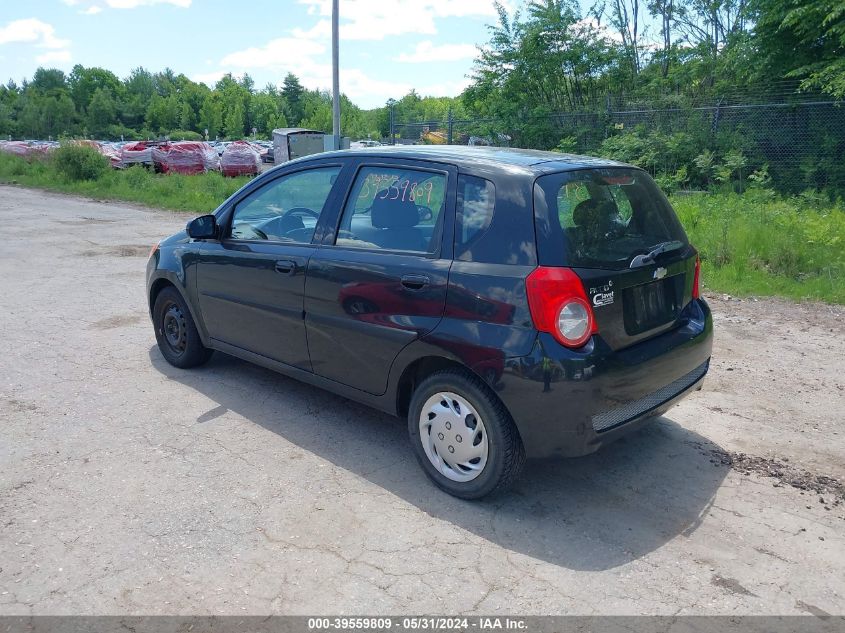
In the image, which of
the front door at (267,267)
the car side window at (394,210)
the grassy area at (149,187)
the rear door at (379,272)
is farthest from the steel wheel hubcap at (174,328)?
the grassy area at (149,187)

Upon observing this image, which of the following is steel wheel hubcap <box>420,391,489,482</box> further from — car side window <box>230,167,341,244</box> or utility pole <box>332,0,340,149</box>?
utility pole <box>332,0,340,149</box>

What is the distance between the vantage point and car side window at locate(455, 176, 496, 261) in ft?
11.9

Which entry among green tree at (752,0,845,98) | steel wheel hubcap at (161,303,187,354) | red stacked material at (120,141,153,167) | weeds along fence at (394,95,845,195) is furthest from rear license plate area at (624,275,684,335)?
red stacked material at (120,141,153,167)

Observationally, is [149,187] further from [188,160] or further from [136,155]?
[136,155]

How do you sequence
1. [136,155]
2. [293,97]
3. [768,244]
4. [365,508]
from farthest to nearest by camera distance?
[293,97]
[136,155]
[768,244]
[365,508]

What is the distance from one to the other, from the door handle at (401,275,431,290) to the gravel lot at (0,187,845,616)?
1.08m

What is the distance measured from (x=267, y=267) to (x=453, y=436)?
1.77 m

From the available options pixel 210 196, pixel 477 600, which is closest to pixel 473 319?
pixel 477 600

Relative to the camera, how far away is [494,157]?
12.8ft

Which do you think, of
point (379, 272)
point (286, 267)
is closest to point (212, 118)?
point (286, 267)

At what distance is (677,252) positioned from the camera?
13.2 feet

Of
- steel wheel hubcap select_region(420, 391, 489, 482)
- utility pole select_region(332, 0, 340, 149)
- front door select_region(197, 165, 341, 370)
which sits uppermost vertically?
utility pole select_region(332, 0, 340, 149)

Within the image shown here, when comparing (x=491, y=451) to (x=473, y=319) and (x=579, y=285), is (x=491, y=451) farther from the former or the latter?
(x=579, y=285)

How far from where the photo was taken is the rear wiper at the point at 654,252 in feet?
11.9
